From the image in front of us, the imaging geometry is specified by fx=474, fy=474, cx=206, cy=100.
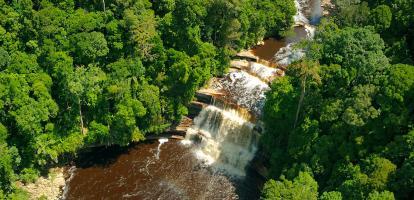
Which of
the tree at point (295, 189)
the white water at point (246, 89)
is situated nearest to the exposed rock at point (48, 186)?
the white water at point (246, 89)

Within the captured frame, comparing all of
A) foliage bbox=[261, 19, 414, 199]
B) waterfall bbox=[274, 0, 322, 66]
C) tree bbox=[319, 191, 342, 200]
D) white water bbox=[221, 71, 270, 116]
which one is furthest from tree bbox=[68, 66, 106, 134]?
tree bbox=[319, 191, 342, 200]

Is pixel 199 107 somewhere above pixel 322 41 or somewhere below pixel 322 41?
below

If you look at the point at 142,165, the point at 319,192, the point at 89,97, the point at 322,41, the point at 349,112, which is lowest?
the point at 142,165

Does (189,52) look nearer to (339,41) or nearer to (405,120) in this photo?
(339,41)

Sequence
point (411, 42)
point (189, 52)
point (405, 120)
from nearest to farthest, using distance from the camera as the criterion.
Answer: point (405, 120)
point (411, 42)
point (189, 52)

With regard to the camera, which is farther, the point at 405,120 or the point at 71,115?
the point at 71,115

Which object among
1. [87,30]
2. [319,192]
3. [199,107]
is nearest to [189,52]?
[199,107]

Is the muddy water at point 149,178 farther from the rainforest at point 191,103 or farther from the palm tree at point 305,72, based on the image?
the palm tree at point 305,72

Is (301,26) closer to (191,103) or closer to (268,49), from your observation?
(268,49)
